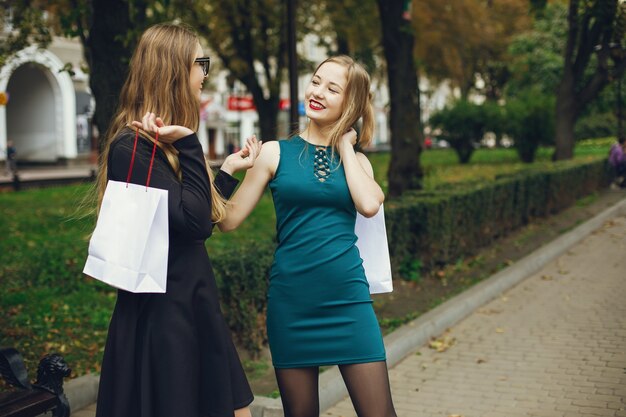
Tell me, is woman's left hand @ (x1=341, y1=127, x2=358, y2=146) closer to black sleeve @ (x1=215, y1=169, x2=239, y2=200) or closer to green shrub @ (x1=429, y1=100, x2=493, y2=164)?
black sleeve @ (x1=215, y1=169, x2=239, y2=200)

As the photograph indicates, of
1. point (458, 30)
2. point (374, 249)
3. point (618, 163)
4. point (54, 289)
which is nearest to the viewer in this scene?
point (374, 249)

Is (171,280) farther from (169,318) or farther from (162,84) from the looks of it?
(162,84)

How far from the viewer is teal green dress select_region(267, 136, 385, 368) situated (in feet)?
10.4

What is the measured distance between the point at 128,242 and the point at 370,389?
1.11 meters

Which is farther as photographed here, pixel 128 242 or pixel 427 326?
pixel 427 326

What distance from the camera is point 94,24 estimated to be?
7.21m

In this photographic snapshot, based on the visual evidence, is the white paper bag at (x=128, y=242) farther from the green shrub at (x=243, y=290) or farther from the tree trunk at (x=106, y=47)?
the tree trunk at (x=106, y=47)

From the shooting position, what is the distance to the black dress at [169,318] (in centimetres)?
280

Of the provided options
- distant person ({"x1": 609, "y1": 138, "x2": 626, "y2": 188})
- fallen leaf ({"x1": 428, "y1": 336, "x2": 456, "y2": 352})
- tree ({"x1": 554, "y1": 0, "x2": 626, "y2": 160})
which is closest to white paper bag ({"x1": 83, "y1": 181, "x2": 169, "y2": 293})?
fallen leaf ({"x1": 428, "y1": 336, "x2": 456, "y2": 352})

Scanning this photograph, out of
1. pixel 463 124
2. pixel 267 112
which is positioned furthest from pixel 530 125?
pixel 267 112

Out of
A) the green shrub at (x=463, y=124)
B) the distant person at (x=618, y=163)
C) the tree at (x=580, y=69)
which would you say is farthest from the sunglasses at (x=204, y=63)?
the green shrub at (x=463, y=124)

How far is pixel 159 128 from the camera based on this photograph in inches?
110

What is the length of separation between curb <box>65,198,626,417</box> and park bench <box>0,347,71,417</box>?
3.88ft

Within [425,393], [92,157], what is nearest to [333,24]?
[425,393]
